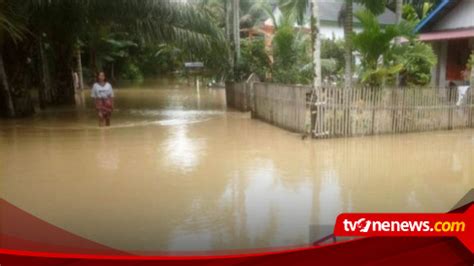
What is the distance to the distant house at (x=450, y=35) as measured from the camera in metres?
6.79

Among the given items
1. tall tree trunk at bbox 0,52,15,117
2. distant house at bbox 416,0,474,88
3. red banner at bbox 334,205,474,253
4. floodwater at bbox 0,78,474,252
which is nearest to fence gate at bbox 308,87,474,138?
floodwater at bbox 0,78,474,252

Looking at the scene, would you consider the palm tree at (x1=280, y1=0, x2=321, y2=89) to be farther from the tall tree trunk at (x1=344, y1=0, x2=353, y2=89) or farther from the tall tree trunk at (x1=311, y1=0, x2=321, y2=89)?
the tall tree trunk at (x1=344, y1=0, x2=353, y2=89)

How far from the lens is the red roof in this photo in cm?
713

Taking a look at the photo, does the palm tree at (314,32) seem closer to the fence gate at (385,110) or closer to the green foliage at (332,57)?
the fence gate at (385,110)

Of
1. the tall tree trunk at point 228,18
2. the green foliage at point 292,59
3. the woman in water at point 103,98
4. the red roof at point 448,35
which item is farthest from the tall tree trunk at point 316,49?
the tall tree trunk at point 228,18

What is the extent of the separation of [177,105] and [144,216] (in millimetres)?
8095

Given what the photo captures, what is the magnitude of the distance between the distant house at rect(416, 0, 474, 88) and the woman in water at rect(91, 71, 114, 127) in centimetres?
533

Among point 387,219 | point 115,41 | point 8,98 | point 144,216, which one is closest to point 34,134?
point 8,98

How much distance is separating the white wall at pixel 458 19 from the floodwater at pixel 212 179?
184cm

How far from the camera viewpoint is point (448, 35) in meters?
7.88

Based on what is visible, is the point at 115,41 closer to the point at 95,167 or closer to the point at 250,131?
the point at 95,167

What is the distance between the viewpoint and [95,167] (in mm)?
5504

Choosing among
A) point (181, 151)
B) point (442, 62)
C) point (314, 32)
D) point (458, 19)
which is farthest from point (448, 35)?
point (181, 151)

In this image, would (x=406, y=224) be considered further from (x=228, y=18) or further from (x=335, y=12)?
(x=228, y=18)
